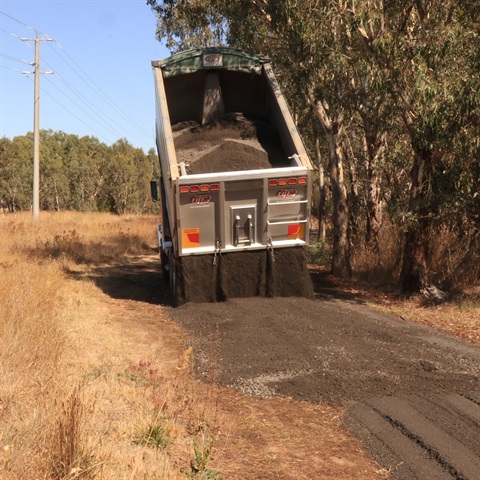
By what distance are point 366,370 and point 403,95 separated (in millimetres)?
6454

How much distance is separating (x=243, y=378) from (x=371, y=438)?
1885mm

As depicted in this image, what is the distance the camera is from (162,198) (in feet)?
41.8

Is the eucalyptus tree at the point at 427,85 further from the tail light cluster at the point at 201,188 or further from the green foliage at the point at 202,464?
the green foliage at the point at 202,464

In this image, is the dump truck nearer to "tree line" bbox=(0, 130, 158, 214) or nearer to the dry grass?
the dry grass

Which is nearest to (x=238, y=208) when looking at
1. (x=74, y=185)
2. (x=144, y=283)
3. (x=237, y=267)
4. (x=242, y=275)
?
(x=237, y=267)

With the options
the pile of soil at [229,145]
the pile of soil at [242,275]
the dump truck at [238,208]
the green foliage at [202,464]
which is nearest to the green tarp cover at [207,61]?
the dump truck at [238,208]

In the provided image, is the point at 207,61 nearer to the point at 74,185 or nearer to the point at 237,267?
the point at 237,267

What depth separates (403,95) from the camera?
1161cm

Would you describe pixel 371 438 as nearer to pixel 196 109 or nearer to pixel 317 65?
pixel 196 109

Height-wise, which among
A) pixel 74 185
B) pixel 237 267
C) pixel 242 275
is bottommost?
pixel 242 275

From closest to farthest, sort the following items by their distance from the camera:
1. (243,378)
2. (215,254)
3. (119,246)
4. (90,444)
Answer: (90,444)
(243,378)
(215,254)
(119,246)

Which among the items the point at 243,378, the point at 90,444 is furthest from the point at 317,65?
the point at 90,444

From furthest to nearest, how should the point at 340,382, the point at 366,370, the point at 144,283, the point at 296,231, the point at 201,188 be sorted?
the point at 144,283 → the point at 296,231 → the point at 201,188 → the point at 366,370 → the point at 340,382

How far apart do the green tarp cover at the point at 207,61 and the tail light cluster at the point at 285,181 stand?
129 inches
